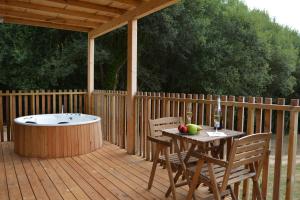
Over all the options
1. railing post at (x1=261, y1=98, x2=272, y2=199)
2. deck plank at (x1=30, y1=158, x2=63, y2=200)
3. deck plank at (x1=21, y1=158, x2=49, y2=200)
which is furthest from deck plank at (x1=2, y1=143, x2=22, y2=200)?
railing post at (x1=261, y1=98, x2=272, y2=199)

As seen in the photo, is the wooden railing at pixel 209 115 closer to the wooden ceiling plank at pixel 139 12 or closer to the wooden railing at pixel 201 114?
the wooden railing at pixel 201 114

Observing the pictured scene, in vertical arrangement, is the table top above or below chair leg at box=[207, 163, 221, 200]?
above

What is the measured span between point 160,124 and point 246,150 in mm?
1399

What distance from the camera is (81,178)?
12.3ft

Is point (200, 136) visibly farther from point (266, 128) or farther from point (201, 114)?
point (201, 114)

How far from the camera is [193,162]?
3049mm

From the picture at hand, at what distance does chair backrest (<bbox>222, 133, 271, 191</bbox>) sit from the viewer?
6.95ft

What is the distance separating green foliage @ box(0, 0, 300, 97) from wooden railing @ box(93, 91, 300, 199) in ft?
15.7

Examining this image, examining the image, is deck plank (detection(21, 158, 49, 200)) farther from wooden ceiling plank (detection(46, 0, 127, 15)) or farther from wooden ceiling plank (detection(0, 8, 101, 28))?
wooden ceiling plank (detection(0, 8, 101, 28))

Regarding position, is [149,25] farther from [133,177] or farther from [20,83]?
[133,177]

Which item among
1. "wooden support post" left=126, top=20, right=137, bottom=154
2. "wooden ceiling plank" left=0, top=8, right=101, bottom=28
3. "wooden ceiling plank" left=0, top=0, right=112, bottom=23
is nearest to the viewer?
"wooden ceiling plank" left=0, top=0, right=112, bottom=23

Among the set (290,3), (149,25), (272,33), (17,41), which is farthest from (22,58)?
(290,3)

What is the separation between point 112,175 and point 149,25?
8292 mm

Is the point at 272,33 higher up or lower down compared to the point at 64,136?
higher up
